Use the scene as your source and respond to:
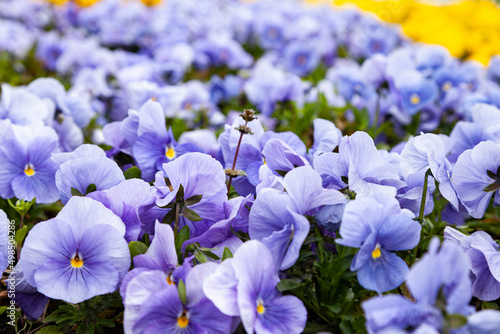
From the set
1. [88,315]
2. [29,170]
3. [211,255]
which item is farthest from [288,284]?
[29,170]

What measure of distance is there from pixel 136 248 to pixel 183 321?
0.62 feet

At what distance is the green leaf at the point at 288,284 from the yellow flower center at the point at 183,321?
0.62ft

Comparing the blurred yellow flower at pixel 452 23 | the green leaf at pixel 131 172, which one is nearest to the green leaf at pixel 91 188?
the green leaf at pixel 131 172

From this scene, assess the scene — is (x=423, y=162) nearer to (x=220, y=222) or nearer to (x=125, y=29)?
(x=220, y=222)

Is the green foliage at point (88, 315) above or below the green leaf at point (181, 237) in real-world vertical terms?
below

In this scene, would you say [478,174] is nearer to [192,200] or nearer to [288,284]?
[288,284]

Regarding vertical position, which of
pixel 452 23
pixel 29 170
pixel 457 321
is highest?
pixel 457 321

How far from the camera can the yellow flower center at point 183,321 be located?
3.25 ft

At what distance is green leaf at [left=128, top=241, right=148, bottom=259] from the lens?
108 cm

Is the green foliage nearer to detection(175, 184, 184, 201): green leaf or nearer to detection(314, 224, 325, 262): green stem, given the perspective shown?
detection(175, 184, 184, 201): green leaf

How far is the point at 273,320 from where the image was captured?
100 cm

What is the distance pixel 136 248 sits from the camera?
1084 millimetres

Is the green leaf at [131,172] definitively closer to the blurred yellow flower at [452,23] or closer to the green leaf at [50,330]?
the green leaf at [50,330]

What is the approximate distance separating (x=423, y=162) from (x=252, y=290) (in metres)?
0.55
